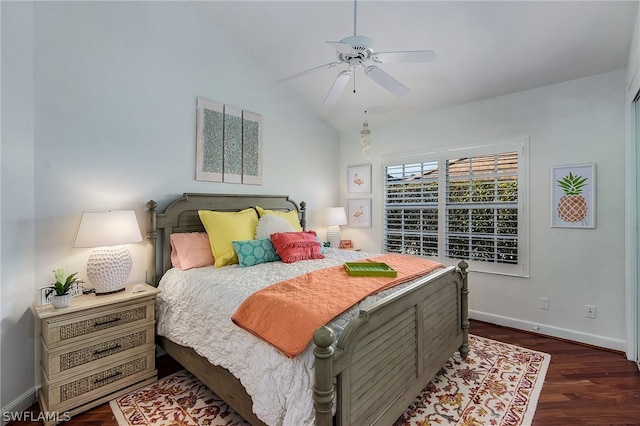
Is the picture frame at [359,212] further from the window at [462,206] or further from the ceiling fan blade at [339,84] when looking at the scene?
the ceiling fan blade at [339,84]

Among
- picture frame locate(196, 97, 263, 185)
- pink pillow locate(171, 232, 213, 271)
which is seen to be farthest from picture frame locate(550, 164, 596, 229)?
pink pillow locate(171, 232, 213, 271)

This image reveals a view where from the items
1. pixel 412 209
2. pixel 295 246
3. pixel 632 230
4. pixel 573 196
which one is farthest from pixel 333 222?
pixel 632 230

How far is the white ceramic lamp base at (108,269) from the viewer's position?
2.19 meters

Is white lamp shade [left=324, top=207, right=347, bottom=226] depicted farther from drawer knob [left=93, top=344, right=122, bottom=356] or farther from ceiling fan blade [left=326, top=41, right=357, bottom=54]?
drawer knob [left=93, top=344, right=122, bottom=356]

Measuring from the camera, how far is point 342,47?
1.90 meters

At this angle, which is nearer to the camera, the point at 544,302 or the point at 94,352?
the point at 94,352

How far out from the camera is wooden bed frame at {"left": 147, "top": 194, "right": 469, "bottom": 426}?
4.46ft

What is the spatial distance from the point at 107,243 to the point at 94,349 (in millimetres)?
708

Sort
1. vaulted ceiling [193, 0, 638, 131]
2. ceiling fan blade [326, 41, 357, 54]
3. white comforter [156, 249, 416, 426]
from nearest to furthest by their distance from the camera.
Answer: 1. white comforter [156, 249, 416, 426]
2. ceiling fan blade [326, 41, 357, 54]
3. vaulted ceiling [193, 0, 638, 131]

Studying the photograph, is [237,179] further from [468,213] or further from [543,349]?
[543,349]

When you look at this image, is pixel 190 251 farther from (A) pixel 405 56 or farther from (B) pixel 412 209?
(B) pixel 412 209

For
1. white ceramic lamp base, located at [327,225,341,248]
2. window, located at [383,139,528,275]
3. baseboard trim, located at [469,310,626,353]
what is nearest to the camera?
baseboard trim, located at [469,310,626,353]

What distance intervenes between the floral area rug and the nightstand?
0.49 feet

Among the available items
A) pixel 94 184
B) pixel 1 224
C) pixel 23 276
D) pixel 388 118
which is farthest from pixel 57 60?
pixel 388 118
